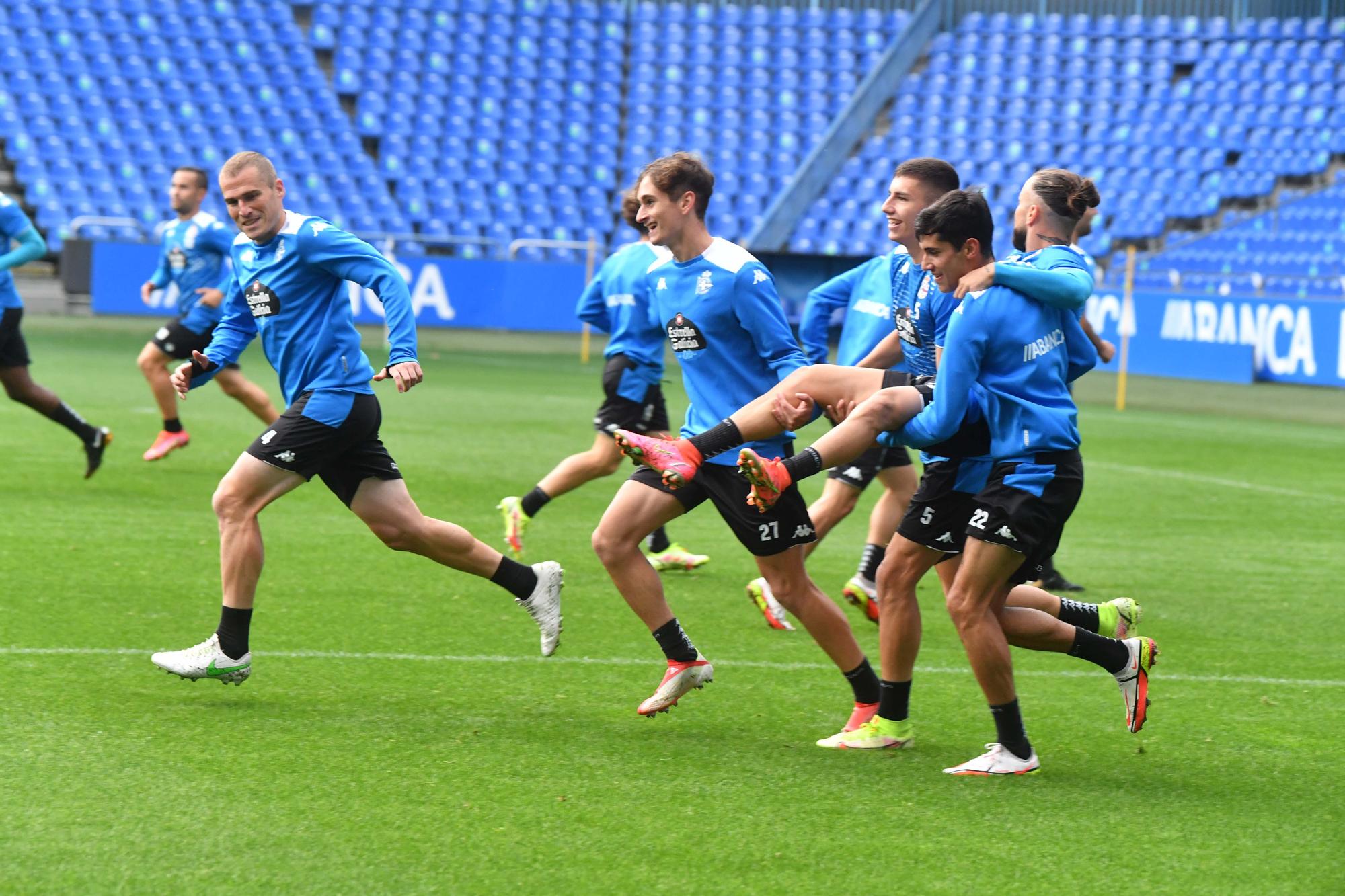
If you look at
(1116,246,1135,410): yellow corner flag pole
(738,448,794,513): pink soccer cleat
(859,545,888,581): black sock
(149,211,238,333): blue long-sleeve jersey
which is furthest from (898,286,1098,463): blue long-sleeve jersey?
(1116,246,1135,410): yellow corner flag pole

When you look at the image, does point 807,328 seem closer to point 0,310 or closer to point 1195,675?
point 1195,675

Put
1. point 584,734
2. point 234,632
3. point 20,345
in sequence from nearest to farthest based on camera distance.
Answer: point 584,734 < point 234,632 < point 20,345

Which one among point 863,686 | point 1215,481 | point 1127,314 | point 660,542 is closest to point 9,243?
point 660,542

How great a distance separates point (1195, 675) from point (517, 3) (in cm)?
2781

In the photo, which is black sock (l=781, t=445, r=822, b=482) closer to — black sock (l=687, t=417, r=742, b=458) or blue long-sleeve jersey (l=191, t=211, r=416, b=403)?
black sock (l=687, t=417, r=742, b=458)

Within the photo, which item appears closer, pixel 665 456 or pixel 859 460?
pixel 665 456

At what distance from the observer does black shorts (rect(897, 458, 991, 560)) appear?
521 cm

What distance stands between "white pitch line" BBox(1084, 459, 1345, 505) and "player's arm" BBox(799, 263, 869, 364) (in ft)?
19.8

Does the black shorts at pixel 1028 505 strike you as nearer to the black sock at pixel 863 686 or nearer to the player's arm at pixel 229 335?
the black sock at pixel 863 686

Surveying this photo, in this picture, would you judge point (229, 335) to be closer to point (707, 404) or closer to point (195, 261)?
point (707, 404)

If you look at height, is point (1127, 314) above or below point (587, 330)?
above

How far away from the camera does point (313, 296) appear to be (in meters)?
5.95

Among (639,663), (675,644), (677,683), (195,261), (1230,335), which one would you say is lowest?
(1230,335)

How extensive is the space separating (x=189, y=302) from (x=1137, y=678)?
835 cm
